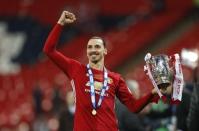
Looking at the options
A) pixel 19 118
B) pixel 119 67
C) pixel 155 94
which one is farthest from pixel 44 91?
pixel 155 94

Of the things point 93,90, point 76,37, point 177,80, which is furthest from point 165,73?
point 76,37

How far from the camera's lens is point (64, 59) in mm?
6918

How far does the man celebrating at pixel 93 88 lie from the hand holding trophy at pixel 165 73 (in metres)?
0.16

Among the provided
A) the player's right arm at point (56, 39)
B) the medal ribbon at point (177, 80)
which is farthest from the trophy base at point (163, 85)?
the player's right arm at point (56, 39)

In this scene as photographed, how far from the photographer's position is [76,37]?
20.1 m

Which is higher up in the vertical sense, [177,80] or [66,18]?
[66,18]

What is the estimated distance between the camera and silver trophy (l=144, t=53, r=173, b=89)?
259 inches

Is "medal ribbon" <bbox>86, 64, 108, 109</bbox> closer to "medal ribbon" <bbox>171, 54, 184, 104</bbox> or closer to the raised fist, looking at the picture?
the raised fist

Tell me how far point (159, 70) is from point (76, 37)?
534 inches

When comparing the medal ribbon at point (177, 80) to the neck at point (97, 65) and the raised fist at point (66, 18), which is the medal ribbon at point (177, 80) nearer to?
the neck at point (97, 65)

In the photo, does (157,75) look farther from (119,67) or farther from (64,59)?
(119,67)

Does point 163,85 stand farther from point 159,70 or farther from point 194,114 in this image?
point 194,114

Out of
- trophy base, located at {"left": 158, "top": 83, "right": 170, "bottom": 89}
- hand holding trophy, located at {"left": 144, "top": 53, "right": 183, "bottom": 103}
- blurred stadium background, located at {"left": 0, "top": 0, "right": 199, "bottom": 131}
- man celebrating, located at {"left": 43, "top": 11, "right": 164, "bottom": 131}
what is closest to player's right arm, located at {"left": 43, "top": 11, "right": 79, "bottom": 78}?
man celebrating, located at {"left": 43, "top": 11, "right": 164, "bottom": 131}

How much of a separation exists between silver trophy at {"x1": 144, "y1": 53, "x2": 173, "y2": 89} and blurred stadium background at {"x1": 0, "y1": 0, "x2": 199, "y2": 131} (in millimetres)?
10161
